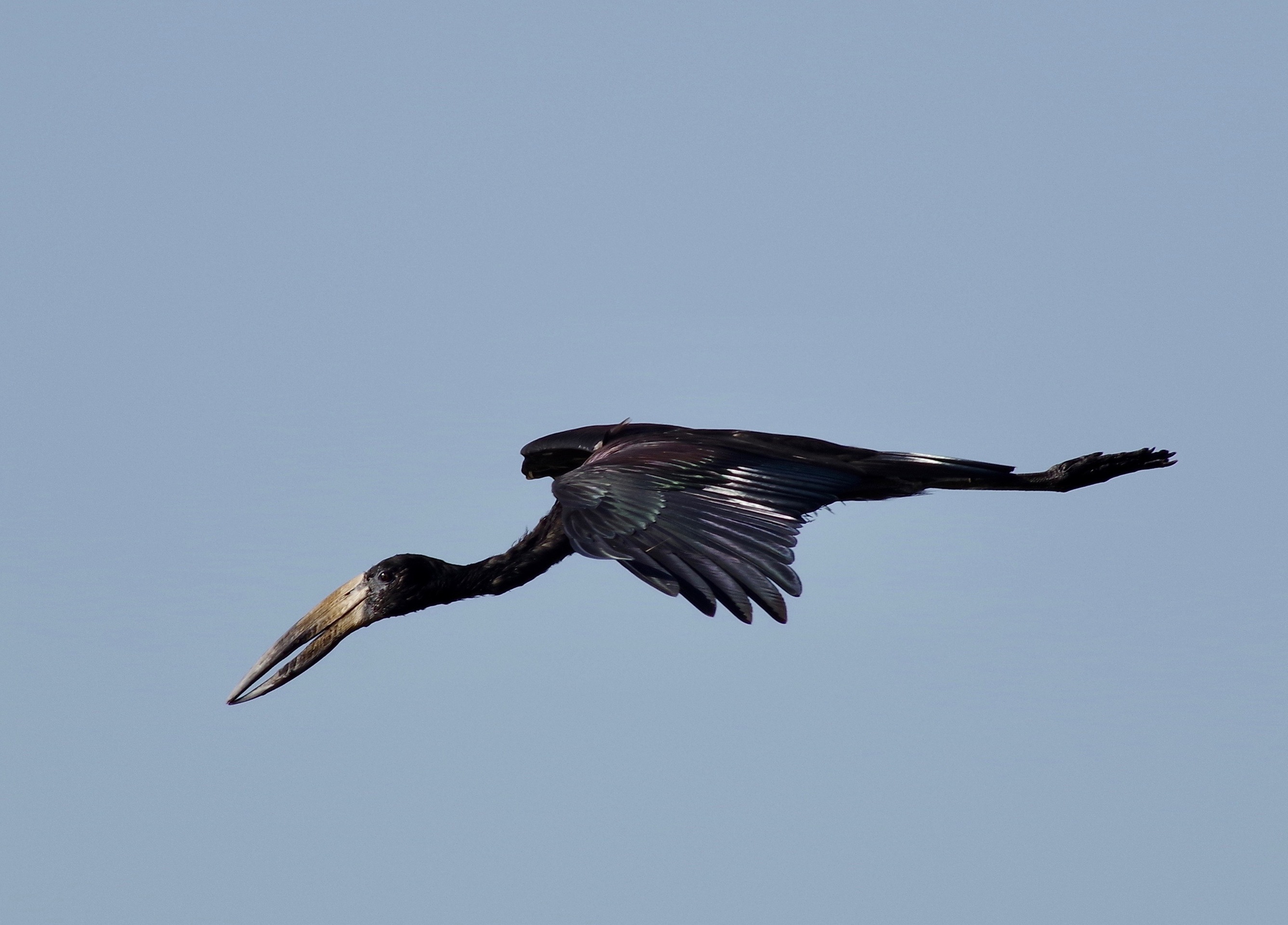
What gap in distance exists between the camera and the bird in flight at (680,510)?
9.88 metres

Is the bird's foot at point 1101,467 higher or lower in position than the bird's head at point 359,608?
higher

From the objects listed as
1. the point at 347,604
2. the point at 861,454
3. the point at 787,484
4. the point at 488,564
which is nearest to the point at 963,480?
the point at 861,454

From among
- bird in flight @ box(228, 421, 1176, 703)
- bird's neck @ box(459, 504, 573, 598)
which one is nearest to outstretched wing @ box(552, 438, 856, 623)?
bird in flight @ box(228, 421, 1176, 703)

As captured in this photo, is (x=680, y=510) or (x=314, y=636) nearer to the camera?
(x=680, y=510)

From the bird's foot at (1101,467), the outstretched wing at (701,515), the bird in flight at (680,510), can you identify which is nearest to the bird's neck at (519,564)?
the bird in flight at (680,510)

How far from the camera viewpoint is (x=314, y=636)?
1263cm

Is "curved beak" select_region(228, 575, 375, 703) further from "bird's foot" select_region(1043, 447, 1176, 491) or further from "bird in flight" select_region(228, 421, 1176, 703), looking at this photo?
"bird's foot" select_region(1043, 447, 1176, 491)

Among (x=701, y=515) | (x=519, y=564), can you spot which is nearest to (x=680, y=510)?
(x=701, y=515)

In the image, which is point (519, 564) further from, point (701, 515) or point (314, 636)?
point (701, 515)

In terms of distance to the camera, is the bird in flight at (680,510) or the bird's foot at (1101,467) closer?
the bird in flight at (680,510)

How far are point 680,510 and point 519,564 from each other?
250cm

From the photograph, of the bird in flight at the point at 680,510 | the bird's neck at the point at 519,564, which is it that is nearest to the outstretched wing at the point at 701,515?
the bird in flight at the point at 680,510

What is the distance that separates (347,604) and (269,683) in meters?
0.66

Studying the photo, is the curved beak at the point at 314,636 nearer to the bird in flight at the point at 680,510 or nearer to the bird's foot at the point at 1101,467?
the bird in flight at the point at 680,510
